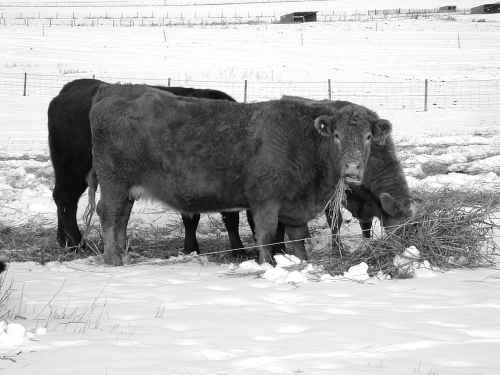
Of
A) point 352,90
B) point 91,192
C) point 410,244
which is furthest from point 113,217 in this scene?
point 352,90

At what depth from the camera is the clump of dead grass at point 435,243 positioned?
24.0 feet

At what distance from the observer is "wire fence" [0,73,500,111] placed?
29531 millimetres

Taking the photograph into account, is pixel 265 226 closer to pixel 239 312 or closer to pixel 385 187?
pixel 385 187

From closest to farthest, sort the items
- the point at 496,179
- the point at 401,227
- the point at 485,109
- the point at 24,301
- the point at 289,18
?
the point at 24,301 < the point at 401,227 < the point at 496,179 < the point at 485,109 < the point at 289,18

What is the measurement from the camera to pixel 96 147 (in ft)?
28.1

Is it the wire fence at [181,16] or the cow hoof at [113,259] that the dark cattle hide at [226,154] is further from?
the wire fence at [181,16]

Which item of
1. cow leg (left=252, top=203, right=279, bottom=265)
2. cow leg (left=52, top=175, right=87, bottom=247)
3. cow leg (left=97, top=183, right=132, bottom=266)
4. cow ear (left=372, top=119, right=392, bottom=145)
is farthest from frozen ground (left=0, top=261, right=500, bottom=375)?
cow leg (left=52, top=175, right=87, bottom=247)

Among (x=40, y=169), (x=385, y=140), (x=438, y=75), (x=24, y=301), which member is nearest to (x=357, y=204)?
(x=385, y=140)

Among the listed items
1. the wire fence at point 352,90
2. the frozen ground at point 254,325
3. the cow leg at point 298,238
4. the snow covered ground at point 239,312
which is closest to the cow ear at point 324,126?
the cow leg at point 298,238

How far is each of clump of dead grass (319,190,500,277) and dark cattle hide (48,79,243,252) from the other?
205 cm

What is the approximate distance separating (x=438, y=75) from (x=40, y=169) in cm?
2637

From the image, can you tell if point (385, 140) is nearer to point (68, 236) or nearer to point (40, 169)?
point (68, 236)

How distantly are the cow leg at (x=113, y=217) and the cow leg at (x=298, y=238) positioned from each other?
1813 millimetres

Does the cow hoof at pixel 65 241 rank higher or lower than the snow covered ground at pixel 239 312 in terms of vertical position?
lower
